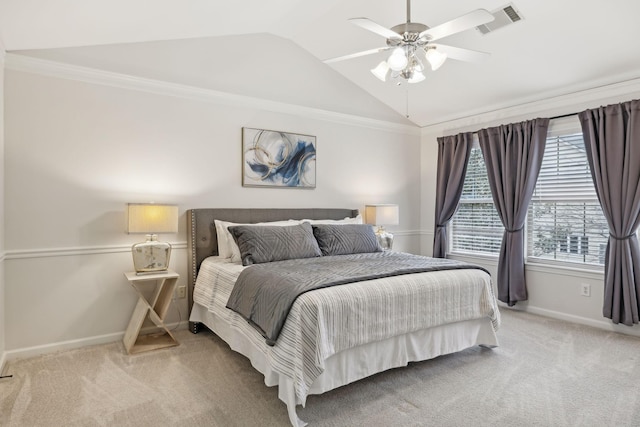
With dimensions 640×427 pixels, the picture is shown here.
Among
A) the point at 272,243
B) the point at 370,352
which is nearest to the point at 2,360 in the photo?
the point at 272,243

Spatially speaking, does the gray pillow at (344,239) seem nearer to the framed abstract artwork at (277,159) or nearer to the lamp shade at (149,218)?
the framed abstract artwork at (277,159)

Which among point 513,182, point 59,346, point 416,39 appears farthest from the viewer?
point 513,182

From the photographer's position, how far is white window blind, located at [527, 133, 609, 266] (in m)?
3.81

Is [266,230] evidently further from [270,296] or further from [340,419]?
[340,419]

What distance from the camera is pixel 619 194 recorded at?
345 cm

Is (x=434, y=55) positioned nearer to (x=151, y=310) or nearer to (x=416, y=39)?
(x=416, y=39)

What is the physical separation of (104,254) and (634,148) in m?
4.71

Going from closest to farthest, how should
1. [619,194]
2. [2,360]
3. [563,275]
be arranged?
[2,360]
[619,194]
[563,275]

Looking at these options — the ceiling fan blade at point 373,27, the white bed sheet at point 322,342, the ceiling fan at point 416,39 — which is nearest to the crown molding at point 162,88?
the white bed sheet at point 322,342

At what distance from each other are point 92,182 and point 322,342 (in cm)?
246

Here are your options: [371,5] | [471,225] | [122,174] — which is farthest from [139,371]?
[471,225]

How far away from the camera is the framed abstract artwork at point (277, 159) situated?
4059mm

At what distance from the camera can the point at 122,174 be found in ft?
11.1

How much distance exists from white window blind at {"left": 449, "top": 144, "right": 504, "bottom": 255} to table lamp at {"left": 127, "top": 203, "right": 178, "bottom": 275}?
3622mm
